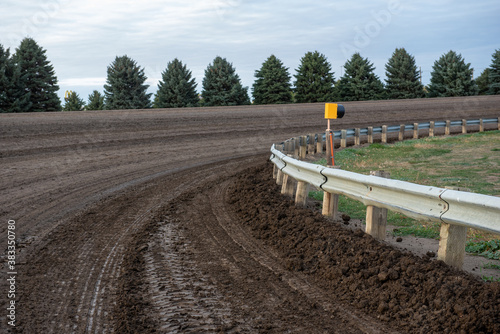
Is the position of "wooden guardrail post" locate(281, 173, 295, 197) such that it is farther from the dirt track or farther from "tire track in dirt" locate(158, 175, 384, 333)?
"tire track in dirt" locate(158, 175, 384, 333)

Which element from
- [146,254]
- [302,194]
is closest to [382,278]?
[146,254]

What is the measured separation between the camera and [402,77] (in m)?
66.8

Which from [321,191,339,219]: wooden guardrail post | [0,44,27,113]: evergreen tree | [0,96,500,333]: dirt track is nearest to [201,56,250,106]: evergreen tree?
[0,44,27,113]: evergreen tree

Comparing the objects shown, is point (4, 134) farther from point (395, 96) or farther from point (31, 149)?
point (395, 96)

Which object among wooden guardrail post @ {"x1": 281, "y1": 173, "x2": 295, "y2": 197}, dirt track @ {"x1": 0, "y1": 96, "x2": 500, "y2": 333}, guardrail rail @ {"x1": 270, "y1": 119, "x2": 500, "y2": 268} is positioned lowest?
dirt track @ {"x1": 0, "y1": 96, "x2": 500, "y2": 333}

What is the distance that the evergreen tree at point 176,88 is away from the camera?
58766mm

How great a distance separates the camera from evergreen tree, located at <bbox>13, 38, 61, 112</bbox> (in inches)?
2108

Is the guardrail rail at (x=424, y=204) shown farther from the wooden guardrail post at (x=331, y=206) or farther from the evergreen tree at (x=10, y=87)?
the evergreen tree at (x=10, y=87)

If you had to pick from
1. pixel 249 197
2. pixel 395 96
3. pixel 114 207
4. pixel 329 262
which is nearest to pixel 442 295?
pixel 329 262

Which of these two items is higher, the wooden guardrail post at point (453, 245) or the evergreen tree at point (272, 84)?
the evergreen tree at point (272, 84)

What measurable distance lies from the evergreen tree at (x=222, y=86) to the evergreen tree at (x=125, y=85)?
7.66m

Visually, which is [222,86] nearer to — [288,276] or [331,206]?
[331,206]

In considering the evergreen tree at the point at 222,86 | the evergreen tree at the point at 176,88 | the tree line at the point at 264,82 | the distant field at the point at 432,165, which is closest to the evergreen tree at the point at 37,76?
the tree line at the point at 264,82

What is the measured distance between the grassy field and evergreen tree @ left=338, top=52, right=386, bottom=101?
40.5m
